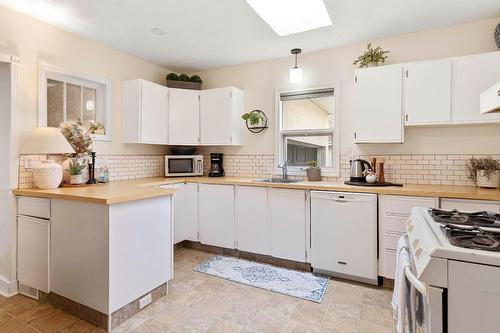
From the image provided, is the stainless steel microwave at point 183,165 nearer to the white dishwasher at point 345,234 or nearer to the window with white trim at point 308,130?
the window with white trim at point 308,130

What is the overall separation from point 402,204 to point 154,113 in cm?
297

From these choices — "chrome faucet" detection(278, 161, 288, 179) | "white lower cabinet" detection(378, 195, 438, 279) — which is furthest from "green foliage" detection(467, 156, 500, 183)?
"chrome faucet" detection(278, 161, 288, 179)

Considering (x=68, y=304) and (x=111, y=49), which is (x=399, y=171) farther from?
(x=111, y=49)

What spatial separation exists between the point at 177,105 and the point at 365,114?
2.38 metres

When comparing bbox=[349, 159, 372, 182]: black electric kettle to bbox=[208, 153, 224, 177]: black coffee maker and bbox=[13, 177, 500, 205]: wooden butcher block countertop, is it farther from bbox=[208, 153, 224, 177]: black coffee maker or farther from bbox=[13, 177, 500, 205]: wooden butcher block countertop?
bbox=[208, 153, 224, 177]: black coffee maker

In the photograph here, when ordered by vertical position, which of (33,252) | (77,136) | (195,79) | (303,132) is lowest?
(33,252)

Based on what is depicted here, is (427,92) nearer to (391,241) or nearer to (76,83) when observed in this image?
(391,241)

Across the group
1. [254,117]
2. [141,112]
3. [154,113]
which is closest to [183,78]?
[154,113]

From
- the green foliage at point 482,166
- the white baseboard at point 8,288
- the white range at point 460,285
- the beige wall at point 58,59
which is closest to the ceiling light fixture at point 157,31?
the beige wall at point 58,59

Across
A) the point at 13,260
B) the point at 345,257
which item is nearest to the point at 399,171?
the point at 345,257

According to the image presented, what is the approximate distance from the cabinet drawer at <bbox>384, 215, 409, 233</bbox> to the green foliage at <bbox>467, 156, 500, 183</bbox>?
87cm

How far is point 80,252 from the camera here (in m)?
1.99

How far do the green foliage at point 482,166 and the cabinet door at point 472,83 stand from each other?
1.28ft

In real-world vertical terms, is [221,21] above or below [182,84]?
above
